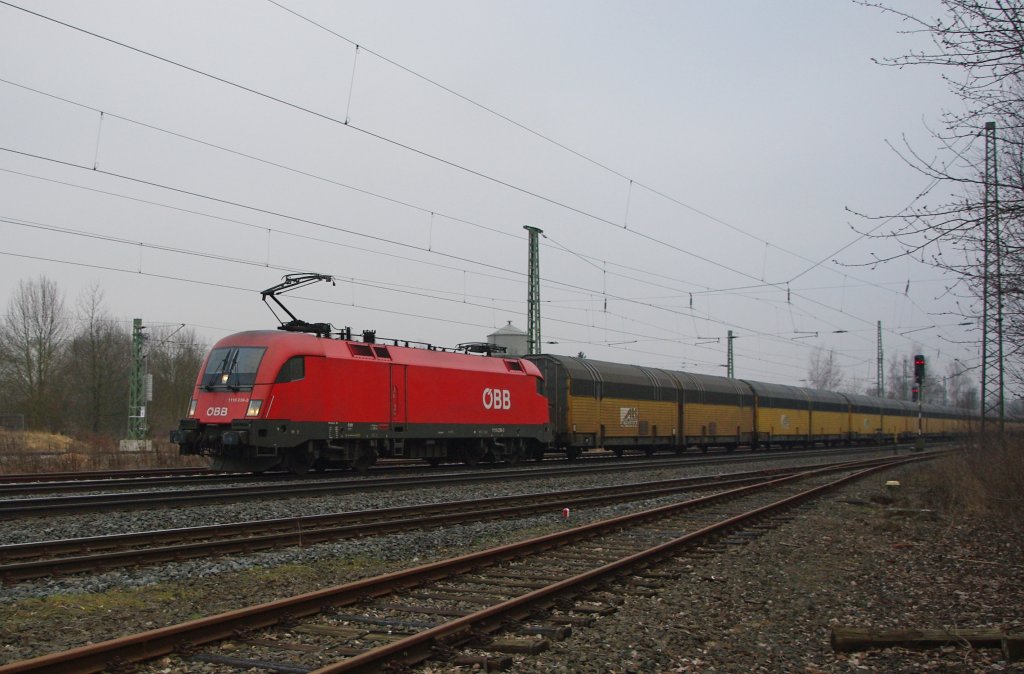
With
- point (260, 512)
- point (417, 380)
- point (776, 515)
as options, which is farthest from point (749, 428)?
point (260, 512)

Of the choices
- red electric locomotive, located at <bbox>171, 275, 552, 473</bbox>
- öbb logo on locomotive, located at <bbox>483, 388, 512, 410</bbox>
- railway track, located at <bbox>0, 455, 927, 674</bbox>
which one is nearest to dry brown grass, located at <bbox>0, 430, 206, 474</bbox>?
red electric locomotive, located at <bbox>171, 275, 552, 473</bbox>

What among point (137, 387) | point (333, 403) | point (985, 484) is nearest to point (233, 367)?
point (333, 403)

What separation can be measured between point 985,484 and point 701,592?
10.3 metres

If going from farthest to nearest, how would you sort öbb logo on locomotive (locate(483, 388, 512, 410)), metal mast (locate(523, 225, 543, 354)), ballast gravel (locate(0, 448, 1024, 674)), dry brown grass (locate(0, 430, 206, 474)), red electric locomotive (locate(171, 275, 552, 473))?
metal mast (locate(523, 225, 543, 354))
öbb logo on locomotive (locate(483, 388, 512, 410))
dry brown grass (locate(0, 430, 206, 474))
red electric locomotive (locate(171, 275, 552, 473))
ballast gravel (locate(0, 448, 1024, 674))

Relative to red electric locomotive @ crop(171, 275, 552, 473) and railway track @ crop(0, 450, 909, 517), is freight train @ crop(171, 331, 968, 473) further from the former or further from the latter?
railway track @ crop(0, 450, 909, 517)

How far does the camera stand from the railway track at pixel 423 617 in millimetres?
5105

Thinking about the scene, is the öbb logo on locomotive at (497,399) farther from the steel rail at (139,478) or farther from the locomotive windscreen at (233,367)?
the locomotive windscreen at (233,367)

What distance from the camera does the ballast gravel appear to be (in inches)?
225

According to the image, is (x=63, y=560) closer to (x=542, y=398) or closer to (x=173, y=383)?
(x=542, y=398)

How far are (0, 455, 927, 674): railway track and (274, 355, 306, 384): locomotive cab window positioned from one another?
29.3 feet

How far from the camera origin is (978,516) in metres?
13.7

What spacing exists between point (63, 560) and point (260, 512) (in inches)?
172

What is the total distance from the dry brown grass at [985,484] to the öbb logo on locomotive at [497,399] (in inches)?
434

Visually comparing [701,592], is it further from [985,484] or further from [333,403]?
[333,403]
